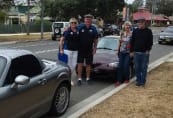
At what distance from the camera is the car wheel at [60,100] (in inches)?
289

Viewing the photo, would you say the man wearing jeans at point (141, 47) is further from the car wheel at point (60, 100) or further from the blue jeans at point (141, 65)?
the car wheel at point (60, 100)

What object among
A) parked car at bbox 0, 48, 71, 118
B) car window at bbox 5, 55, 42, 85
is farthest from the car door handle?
car window at bbox 5, 55, 42, 85

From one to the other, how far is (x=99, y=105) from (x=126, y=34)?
3500 mm

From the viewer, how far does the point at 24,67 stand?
639 cm

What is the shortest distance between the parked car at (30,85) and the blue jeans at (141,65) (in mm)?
3325

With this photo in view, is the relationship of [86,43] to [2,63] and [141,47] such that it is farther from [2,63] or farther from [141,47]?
[2,63]

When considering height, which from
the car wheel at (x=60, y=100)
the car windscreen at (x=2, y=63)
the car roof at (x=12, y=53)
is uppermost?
the car roof at (x=12, y=53)

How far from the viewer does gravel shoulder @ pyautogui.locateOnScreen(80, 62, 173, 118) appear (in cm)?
748

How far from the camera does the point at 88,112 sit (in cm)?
754

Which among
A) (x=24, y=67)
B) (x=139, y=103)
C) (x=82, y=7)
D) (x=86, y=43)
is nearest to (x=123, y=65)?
(x=86, y=43)

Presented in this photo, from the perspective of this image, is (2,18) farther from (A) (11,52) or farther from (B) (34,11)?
(B) (34,11)

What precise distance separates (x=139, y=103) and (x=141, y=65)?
256cm

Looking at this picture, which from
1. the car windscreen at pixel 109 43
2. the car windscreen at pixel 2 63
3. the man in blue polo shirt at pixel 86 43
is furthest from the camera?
the car windscreen at pixel 109 43

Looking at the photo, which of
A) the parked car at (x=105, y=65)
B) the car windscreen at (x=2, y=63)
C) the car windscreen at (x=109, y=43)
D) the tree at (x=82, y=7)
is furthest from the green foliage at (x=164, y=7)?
the car windscreen at (x=2, y=63)
